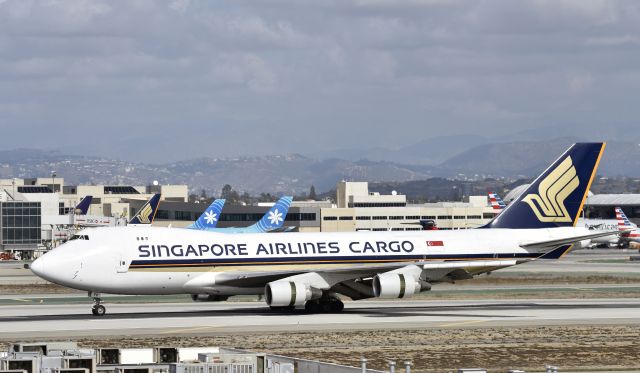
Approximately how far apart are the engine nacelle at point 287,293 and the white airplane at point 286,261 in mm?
45

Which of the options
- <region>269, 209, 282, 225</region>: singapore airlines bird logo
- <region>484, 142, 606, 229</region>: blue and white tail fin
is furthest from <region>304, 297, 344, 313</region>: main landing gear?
<region>269, 209, 282, 225</region>: singapore airlines bird logo

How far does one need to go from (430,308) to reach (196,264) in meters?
12.2

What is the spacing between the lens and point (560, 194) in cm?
5900

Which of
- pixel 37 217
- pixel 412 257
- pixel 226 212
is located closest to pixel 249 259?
pixel 412 257

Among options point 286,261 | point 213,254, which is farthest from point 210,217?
point 213,254

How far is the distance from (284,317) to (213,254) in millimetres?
4523

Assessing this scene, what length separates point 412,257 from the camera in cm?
5531

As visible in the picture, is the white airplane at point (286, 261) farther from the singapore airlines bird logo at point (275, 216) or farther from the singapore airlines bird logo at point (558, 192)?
the singapore airlines bird logo at point (275, 216)

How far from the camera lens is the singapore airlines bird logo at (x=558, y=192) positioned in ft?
193

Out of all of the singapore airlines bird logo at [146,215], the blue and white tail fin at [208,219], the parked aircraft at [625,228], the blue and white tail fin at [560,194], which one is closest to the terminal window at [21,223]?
the singapore airlines bird logo at [146,215]

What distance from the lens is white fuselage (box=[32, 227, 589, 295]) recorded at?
170 feet

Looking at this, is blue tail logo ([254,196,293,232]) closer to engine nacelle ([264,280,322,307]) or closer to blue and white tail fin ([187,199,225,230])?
blue and white tail fin ([187,199,225,230])

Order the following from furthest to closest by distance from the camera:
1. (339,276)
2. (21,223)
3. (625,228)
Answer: (21,223) < (625,228) < (339,276)

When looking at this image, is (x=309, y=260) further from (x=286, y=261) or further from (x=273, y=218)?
(x=273, y=218)
